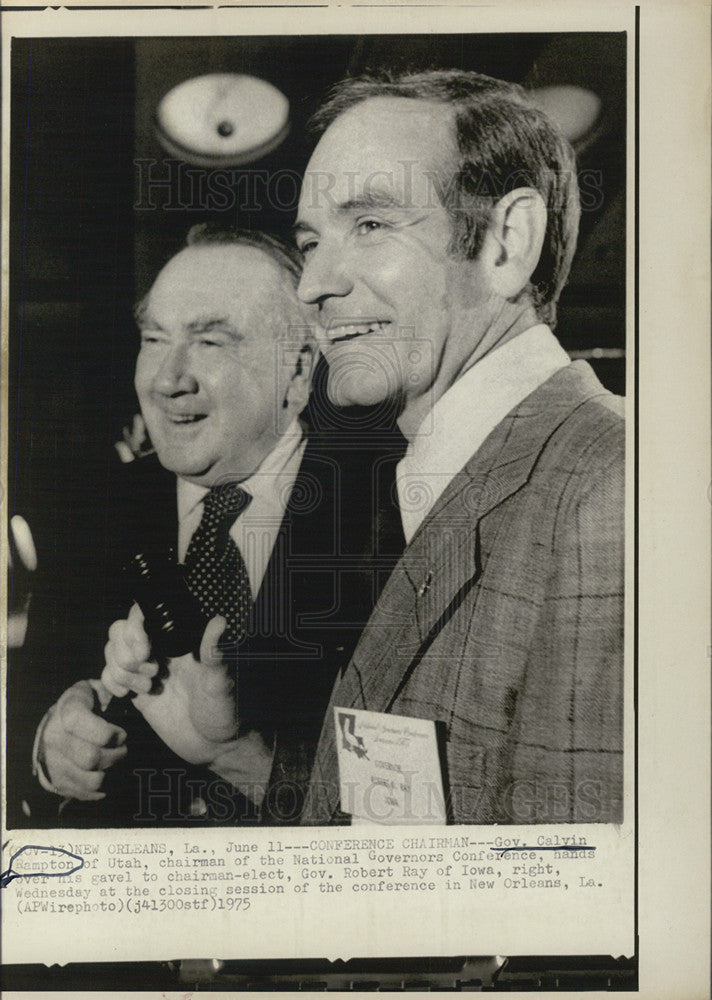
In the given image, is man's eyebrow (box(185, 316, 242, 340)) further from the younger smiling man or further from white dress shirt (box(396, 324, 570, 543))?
white dress shirt (box(396, 324, 570, 543))

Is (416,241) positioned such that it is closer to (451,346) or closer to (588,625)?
(451,346)

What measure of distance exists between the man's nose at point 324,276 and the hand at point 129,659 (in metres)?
0.74

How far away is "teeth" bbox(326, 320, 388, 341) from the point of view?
1.64 meters

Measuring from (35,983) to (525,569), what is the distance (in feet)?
4.33

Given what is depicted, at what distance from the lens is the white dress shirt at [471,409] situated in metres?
1.63

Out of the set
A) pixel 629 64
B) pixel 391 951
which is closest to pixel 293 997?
pixel 391 951

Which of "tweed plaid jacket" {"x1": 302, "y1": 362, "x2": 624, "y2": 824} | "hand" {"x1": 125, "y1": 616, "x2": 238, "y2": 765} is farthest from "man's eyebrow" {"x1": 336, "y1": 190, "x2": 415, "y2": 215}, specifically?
"hand" {"x1": 125, "y1": 616, "x2": 238, "y2": 765}

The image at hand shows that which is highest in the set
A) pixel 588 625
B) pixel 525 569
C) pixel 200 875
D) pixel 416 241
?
pixel 416 241

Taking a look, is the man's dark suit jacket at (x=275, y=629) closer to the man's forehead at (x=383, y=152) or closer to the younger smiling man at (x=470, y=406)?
the younger smiling man at (x=470, y=406)

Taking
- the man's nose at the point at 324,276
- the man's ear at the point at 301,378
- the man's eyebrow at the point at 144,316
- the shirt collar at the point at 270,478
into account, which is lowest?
the shirt collar at the point at 270,478

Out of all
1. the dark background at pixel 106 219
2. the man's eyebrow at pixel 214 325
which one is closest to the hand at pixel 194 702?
the dark background at pixel 106 219

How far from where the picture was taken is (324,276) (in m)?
1.64

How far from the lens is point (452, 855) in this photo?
1.63 metres

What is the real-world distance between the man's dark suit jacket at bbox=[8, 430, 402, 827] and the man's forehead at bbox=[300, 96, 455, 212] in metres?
0.53
